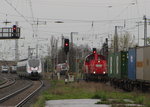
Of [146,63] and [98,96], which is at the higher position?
[146,63]

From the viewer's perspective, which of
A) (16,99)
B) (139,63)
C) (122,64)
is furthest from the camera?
(122,64)

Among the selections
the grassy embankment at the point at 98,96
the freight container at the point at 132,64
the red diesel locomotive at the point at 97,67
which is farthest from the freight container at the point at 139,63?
the red diesel locomotive at the point at 97,67

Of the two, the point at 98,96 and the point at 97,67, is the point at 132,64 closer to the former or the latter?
the point at 98,96

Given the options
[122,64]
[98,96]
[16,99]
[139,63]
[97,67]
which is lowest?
[16,99]

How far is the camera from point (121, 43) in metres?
87.4

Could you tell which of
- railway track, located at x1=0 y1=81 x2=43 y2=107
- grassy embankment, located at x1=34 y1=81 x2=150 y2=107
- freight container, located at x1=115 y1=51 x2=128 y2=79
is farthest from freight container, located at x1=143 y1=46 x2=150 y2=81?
railway track, located at x1=0 y1=81 x2=43 y2=107

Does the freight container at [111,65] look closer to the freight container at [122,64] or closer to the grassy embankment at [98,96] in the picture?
the freight container at [122,64]

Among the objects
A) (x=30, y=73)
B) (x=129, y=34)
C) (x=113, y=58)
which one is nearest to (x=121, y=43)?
(x=129, y=34)

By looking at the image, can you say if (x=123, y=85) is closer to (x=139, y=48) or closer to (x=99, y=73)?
(x=139, y=48)

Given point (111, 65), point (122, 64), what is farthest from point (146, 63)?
point (111, 65)

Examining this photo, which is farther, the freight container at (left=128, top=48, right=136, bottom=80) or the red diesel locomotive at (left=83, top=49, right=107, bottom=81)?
the red diesel locomotive at (left=83, top=49, right=107, bottom=81)

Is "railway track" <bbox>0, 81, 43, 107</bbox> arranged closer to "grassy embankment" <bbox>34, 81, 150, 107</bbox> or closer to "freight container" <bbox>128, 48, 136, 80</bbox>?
"grassy embankment" <bbox>34, 81, 150, 107</bbox>

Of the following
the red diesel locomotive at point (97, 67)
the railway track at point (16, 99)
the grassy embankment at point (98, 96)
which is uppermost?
the red diesel locomotive at point (97, 67)

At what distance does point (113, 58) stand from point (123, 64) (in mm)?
5063
